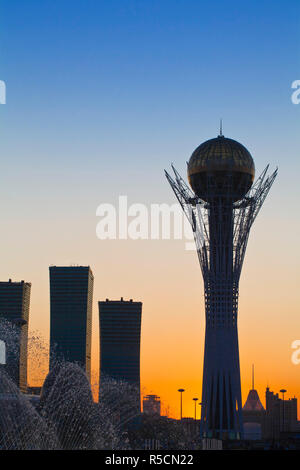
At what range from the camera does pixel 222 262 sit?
12850 centimetres

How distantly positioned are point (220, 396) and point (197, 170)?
3493cm

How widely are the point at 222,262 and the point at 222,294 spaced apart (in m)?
4.77

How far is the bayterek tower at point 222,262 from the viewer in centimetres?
12862

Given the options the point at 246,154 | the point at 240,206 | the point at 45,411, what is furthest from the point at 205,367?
the point at 45,411

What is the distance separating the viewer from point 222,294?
128625mm

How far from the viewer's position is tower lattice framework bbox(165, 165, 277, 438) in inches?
5064

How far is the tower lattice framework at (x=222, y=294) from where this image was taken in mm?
128625

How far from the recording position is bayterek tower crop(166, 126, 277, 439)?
422 feet

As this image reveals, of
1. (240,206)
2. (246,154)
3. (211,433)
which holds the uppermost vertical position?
(246,154)

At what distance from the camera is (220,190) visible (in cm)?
13275
